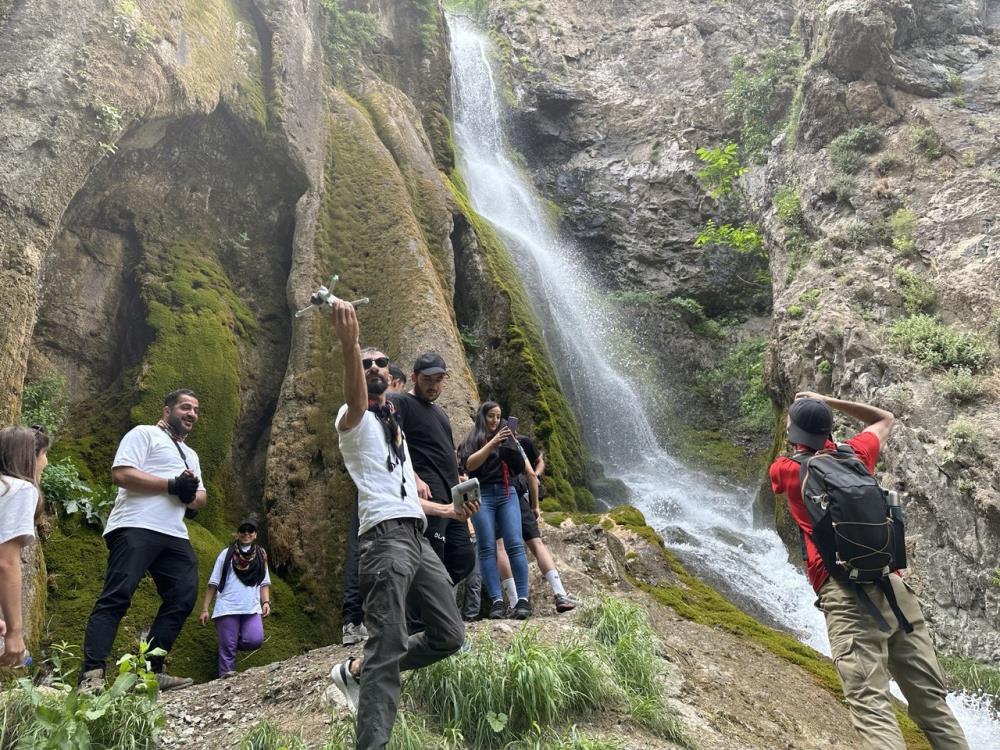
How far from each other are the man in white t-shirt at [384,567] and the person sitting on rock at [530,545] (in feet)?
8.14

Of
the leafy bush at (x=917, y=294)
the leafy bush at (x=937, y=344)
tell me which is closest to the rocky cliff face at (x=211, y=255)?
the leafy bush at (x=937, y=344)

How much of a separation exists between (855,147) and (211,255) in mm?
12766

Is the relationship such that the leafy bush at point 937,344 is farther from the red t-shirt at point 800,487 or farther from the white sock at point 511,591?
the white sock at point 511,591

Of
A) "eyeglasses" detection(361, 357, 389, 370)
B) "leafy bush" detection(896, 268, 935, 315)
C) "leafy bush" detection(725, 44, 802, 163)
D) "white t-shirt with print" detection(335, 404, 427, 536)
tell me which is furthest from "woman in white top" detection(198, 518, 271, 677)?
"leafy bush" detection(725, 44, 802, 163)

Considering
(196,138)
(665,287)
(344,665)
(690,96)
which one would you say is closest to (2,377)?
(344,665)

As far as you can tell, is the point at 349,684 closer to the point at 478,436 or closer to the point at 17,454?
the point at 17,454

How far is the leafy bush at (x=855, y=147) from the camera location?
549 inches

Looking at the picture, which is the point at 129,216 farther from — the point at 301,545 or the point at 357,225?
the point at 301,545

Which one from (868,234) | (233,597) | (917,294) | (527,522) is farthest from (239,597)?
(868,234)

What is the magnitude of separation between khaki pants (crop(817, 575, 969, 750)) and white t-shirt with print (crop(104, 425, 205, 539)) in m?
4.46

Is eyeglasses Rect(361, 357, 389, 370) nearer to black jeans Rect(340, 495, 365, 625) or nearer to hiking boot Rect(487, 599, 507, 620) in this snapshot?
black jeans Rect(340, 495, 365, 625)

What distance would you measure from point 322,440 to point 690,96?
2265cm

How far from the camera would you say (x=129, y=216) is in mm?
9023

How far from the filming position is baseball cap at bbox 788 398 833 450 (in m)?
4.07
